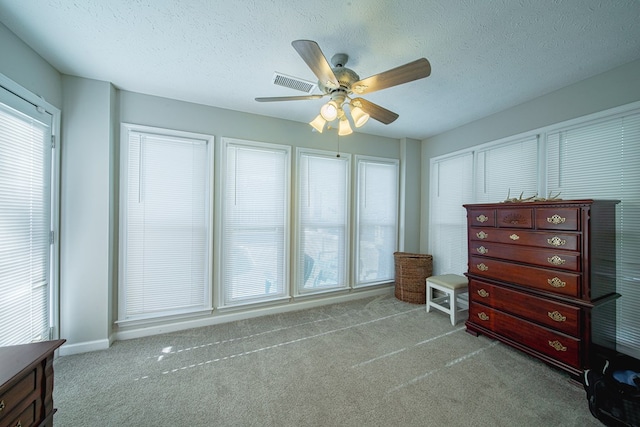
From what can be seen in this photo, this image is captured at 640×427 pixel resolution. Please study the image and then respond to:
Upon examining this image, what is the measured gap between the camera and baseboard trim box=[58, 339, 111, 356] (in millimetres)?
2163

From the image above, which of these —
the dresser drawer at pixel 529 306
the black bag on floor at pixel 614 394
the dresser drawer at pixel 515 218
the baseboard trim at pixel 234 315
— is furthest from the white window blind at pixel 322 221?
the black bag on floor at pixel 614 394

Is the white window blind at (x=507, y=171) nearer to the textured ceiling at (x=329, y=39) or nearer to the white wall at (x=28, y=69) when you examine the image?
the textured ceiling at (x=329, y=39)

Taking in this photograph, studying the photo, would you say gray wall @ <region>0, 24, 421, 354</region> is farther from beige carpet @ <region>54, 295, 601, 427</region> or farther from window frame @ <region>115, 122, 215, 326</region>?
beige carpet @ <region>54, 295, 601, 427</region>

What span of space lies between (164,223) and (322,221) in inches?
75.1

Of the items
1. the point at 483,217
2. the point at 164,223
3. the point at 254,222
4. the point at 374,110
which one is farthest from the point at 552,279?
the point at 164,223

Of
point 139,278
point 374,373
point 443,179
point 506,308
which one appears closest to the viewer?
point 374,373

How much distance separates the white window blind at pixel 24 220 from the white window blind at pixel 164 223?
52 cm

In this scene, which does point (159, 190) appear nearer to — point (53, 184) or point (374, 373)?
point (53, 184)

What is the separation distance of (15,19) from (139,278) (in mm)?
2174

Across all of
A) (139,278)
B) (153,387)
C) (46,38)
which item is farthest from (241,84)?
(153,387)

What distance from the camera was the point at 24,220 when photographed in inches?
71.7

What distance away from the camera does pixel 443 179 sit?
12.1 ft

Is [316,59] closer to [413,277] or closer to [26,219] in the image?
[26,219]

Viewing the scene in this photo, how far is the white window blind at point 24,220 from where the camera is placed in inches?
65.2
